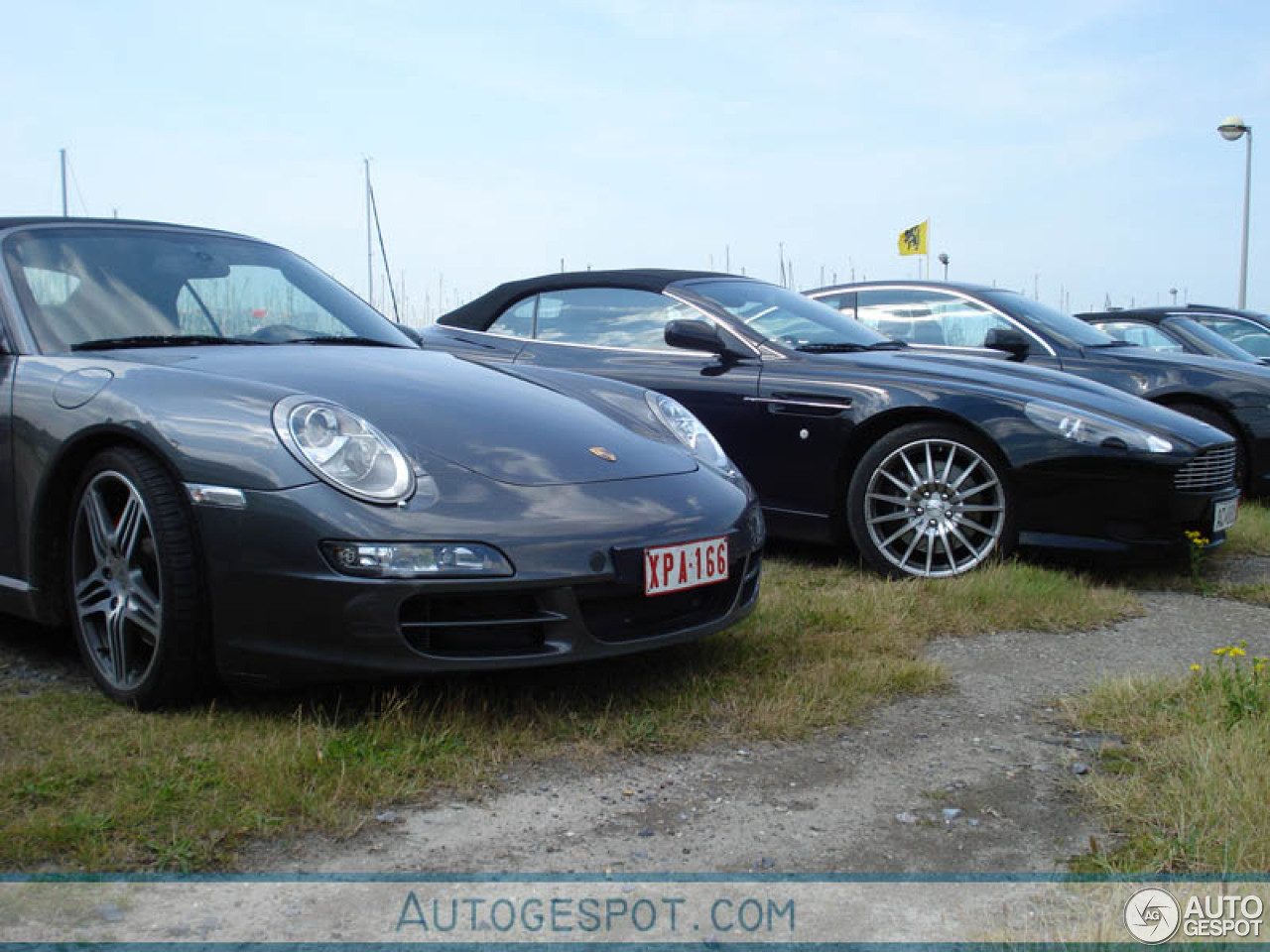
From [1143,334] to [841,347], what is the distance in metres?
4.61

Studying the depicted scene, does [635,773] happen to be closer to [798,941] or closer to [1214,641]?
[798,941]

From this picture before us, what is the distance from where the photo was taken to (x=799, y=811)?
2471 mm

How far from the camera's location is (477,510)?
277 centimetres

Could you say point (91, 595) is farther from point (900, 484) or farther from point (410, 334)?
point (900, 484)

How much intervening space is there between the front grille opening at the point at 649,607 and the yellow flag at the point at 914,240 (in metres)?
15.8

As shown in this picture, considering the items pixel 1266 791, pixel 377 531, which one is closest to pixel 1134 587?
pixel 1266 791

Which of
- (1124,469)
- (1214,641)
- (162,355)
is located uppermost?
(162,355)

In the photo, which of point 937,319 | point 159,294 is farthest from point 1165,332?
point 159,294

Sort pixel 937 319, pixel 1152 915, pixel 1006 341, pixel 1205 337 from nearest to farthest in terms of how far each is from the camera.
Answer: pixel 1152 915 < pixel 1006 341 < pixel 937 319 < pixel 1205 337

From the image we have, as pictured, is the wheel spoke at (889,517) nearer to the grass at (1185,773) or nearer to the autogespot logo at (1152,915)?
the grass at (1185,773)

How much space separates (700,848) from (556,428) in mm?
1278

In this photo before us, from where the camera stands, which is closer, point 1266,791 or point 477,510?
point 1266,791

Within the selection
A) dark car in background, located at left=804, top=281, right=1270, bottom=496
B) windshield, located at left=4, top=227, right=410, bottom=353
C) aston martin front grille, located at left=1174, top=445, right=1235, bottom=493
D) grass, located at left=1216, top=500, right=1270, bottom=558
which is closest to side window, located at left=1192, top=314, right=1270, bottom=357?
dark car in background, located at left=804, top=281, right=1270, bottom=496

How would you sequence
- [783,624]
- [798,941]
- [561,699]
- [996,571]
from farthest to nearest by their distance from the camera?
[996,571], [783,624], [561,699], [798,941]
